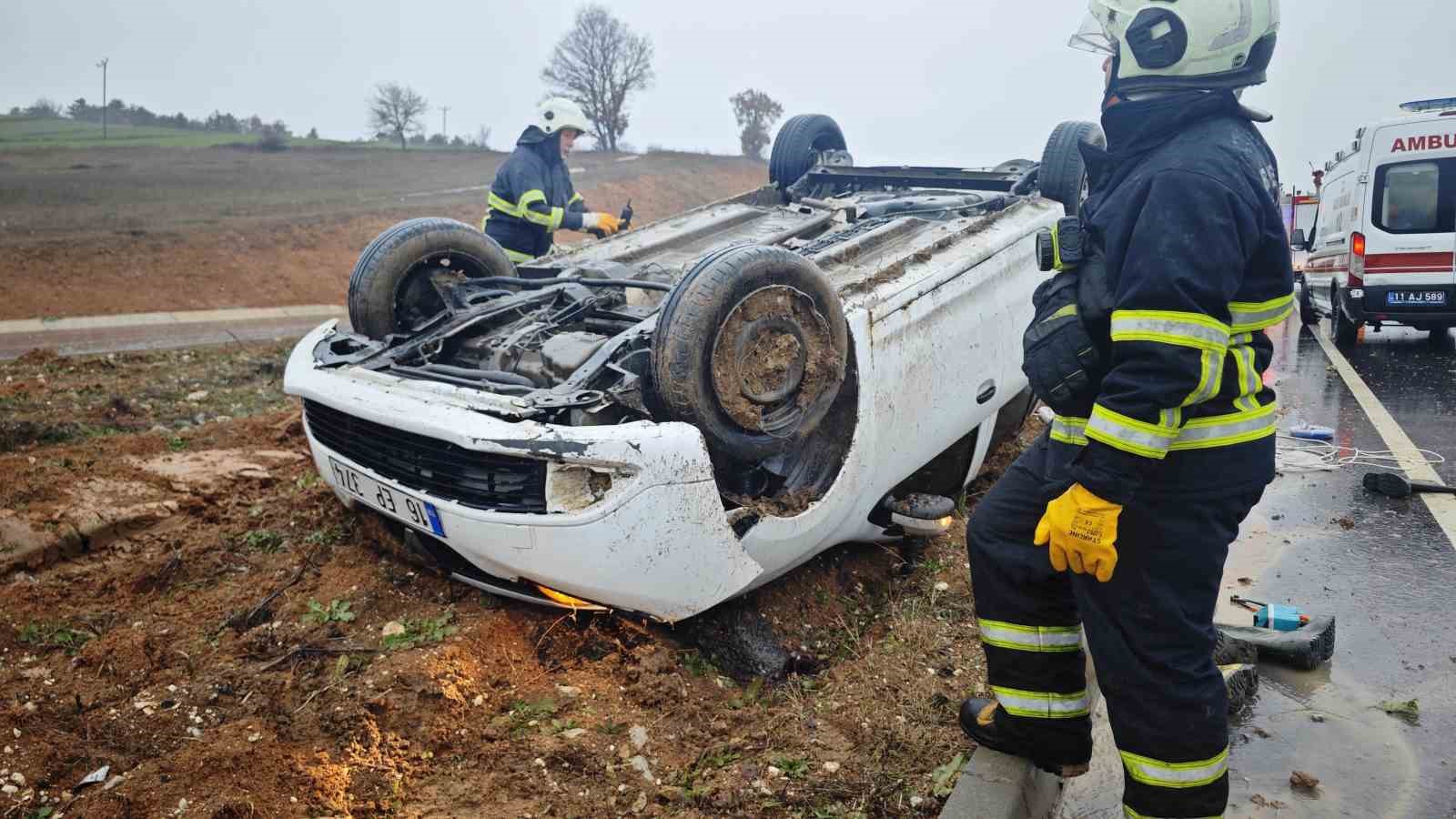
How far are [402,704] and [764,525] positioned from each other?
110cm

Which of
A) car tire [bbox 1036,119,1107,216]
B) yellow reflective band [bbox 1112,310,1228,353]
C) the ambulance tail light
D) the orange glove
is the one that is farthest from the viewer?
the ambulance tail light

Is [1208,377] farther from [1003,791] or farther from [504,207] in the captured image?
[504,207]

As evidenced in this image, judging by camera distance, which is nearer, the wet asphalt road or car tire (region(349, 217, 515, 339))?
the wet asphalt road

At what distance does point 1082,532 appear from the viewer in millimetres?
2062

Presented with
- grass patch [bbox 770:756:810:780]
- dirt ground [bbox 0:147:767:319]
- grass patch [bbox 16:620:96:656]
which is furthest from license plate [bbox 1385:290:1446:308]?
dirt ground [bbox 0:147:767:319]

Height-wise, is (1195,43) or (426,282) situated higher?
(1195,43)

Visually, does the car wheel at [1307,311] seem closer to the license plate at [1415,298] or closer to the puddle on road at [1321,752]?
the license plate at [1415,298]

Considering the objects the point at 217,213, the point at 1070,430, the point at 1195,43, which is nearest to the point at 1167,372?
the point at 1070,430

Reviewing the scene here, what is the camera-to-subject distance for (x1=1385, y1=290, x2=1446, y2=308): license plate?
8.52m

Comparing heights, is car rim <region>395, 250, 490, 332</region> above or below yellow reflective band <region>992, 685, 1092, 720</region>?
above

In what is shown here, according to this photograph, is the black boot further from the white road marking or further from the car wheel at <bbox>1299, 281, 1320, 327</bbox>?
the car wheel at <bbox>1299, 281, 1320, 327</bbox>

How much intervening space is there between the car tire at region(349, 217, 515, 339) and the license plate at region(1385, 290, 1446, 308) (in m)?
7.84

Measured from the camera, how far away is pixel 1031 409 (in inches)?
189

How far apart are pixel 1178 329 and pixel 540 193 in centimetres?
485
